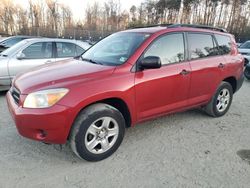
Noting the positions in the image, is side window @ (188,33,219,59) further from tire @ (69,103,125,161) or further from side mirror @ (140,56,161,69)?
tire @ (69,103,125,161)

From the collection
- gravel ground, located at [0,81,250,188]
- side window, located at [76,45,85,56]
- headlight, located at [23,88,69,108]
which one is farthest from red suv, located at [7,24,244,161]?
side window, located at [76,45,85,56]

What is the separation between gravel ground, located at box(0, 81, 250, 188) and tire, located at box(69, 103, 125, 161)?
140 millimetres

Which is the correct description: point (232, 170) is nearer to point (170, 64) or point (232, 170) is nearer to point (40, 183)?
point (170, 64)

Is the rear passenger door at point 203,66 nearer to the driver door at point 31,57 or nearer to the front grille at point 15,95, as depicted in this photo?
the front grille at point 15,95

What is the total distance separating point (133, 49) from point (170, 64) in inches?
25.9

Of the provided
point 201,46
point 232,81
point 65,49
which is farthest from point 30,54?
point 232,81

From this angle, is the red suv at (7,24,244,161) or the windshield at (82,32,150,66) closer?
the red suv at (7,24,244,161)

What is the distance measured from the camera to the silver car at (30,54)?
232 inches

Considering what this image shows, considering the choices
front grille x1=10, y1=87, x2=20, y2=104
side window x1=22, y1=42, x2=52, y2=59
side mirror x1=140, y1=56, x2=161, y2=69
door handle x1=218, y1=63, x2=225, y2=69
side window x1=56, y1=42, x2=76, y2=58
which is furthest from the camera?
side window x1=56, y1=42, x2=76, y2=58

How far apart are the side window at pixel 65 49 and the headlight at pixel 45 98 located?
13.3 feet

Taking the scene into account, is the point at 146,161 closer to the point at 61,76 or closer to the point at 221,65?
the point at 61,76

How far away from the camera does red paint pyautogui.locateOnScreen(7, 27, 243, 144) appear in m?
2.78

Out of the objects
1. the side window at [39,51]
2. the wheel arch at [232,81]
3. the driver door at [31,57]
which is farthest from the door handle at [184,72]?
the side window at [39,51]

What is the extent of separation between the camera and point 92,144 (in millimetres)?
3094
